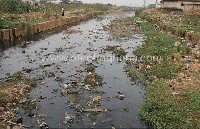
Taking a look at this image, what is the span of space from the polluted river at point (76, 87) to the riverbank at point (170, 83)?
1.66 feet

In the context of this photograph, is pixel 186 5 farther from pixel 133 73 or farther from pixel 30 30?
pixel 133 73

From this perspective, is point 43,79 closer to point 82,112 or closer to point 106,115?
point 82,112

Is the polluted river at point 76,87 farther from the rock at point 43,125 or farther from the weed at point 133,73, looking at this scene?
the weed at point 133,73

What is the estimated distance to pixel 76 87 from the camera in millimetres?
9344

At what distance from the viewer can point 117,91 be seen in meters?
9.20

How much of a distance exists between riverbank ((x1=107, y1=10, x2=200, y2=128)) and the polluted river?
1.66ft

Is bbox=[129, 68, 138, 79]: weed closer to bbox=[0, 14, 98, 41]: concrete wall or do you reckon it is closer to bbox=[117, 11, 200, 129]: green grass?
bbox=[117, 11, 200, 129]: green grass

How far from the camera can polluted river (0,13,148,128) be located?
7.00 m

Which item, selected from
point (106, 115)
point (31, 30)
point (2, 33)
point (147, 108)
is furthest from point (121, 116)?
point (31, 30)

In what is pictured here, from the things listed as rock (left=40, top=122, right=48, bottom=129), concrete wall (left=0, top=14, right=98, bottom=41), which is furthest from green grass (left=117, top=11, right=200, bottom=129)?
concrete wall (left=0, top=14, right=98, bottom=41)

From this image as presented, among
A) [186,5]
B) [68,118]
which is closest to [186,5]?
[186,5]

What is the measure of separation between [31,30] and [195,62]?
15784 mm

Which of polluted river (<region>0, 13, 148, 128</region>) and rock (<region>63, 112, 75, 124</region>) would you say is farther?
polluted river (<region>0, 13, 148, 128</region>)

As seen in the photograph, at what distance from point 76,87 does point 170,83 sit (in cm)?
422
